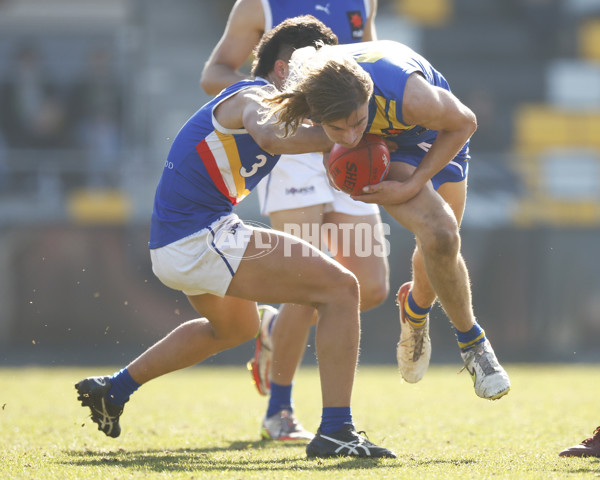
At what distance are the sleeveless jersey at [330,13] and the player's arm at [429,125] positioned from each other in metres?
1.45

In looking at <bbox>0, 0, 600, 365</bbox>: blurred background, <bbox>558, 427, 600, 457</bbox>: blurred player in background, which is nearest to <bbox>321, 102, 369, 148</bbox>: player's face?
<bbox>558, 427, 600, 457</bbox>: blurred player in background

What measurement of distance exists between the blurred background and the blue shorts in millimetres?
6773

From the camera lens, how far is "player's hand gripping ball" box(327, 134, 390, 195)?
452 centimetres

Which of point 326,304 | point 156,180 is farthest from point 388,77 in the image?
point 156,180

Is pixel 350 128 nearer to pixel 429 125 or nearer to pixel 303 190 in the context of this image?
pixel 429 125

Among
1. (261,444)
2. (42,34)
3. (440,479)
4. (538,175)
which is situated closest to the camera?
(440,479)

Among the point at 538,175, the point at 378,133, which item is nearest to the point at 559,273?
the point at 538,175

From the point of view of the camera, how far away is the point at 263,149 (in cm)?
444

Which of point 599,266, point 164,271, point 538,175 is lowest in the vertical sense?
point 599,266

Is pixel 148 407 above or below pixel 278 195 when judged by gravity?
below

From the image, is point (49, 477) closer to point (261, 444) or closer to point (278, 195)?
point (261, 444)

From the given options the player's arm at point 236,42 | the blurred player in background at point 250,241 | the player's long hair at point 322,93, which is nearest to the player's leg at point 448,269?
the blurred player in background at point 250,241

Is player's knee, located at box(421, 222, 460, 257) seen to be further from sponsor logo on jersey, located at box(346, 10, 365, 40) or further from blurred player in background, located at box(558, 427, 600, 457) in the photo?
sponsor logo on jersey, located at box(346, 10, 365, 40)

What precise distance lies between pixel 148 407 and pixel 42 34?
1250cm
